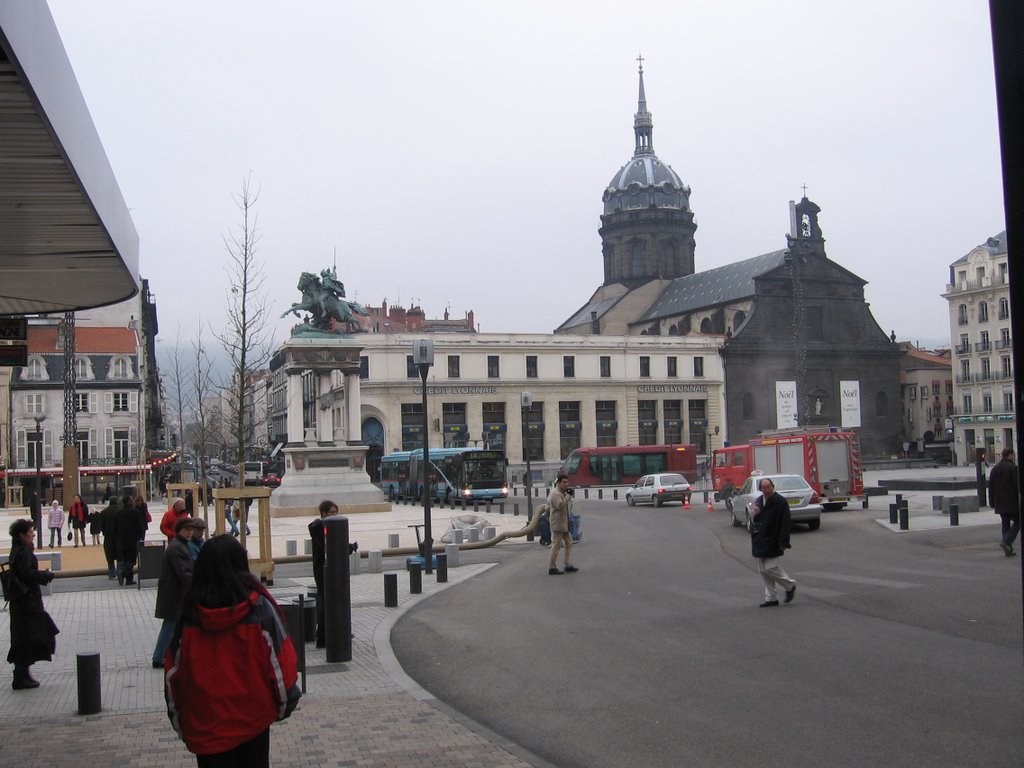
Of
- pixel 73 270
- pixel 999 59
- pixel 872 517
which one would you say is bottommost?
pixel 872 517

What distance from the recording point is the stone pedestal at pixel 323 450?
141ft

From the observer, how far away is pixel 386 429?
264 feet

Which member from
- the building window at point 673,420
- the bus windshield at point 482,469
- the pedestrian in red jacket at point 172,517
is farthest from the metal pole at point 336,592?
the building window at point 673,420

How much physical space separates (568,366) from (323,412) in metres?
44.6

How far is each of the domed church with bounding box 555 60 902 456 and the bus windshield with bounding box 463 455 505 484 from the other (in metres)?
39.0

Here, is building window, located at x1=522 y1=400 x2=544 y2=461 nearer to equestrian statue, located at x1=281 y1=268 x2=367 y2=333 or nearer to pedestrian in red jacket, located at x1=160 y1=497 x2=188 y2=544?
equestrian statue, located at x1=281 y1=268 x2=367 y2=333

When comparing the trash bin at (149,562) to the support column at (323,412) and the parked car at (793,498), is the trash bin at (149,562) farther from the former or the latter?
the support column at (323,412)

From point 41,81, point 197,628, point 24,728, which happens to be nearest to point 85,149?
point 41,81

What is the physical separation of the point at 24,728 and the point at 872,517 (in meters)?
26.2

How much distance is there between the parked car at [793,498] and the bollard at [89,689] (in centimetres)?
1860

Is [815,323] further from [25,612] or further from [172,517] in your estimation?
[25,612]

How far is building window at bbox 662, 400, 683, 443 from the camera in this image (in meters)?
89.2

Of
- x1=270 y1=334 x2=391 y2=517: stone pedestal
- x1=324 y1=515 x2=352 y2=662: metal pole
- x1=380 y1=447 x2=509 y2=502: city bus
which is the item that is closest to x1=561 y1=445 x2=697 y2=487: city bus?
x1=380 y1=447 x2=509 y2=502: city bus

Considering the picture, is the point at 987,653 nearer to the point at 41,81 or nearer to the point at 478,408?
the point at 41,81
